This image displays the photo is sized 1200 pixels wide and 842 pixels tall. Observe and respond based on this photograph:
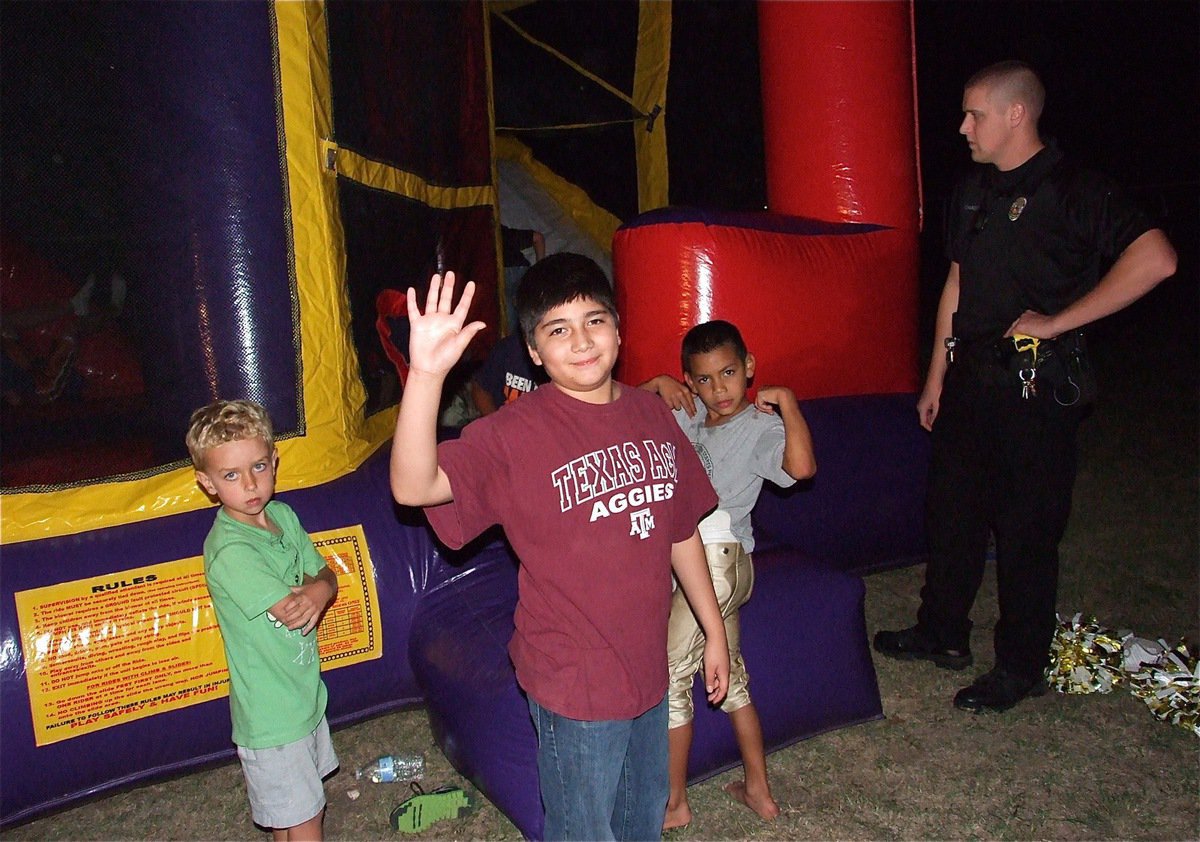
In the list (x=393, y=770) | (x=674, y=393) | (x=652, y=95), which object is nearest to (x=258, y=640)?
(x=393, y=770)

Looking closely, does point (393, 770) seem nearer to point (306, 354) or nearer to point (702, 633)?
point (702, 633)

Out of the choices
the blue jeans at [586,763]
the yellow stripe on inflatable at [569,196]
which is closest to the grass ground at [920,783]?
the blue jeans at [586,763]

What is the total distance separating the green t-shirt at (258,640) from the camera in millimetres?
2303

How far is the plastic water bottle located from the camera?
119 inches

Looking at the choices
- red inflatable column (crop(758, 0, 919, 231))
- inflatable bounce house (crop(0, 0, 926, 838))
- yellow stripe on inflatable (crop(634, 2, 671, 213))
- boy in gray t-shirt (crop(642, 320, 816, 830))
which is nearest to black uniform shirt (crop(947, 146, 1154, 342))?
inflatable bounce house (crop(0, 0, 926, 838))

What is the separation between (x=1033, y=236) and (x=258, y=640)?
2.68 meters

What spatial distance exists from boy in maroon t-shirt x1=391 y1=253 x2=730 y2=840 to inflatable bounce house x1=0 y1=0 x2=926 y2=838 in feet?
2.57

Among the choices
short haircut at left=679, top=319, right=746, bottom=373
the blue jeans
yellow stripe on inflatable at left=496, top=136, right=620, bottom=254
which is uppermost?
yellow stripe on inflatable at left=496, top=136, right=620, bottom=254

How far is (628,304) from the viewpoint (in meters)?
4.07

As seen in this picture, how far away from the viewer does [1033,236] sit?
3174 mm

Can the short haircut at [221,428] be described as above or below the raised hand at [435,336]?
below

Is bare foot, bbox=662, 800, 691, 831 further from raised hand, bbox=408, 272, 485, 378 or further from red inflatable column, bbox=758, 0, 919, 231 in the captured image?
red inflatable column, bbox=758, 0, 919, 231

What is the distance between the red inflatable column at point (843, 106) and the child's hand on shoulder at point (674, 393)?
206cm

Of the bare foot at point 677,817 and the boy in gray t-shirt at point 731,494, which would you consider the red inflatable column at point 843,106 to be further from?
the bare foot at point 677,817
